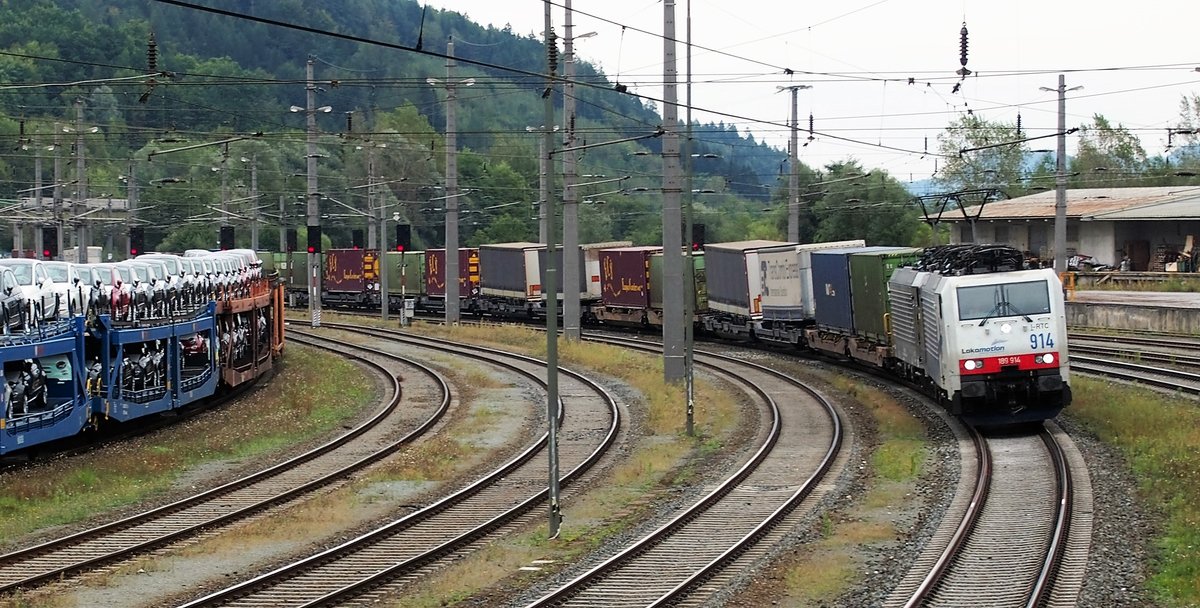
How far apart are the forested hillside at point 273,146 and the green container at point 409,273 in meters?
3.98

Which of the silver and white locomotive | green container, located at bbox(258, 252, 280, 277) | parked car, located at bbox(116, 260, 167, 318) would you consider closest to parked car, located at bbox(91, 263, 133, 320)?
parked car, located at bbox(116, 260, 167, 318)

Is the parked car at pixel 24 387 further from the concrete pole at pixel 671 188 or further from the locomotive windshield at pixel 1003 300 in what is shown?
the locomotive windshield at pixel 1003 300

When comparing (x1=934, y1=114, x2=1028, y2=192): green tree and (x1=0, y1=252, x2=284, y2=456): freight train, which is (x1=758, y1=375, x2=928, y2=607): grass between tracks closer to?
(x1=0, y1=252, x2=284, y2=456): freight train

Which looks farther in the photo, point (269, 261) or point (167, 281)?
point (269, 261)

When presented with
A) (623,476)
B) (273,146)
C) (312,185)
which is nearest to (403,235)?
(312,185)

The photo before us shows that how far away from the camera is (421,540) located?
17359 mm

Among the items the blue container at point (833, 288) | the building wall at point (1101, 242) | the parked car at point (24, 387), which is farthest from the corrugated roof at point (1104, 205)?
the parked car at point (24, 387)

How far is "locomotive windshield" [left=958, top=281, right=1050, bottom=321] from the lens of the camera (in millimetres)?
23312

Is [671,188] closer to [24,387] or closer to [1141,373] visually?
[1141,373]

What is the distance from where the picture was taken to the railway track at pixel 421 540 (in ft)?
47.5

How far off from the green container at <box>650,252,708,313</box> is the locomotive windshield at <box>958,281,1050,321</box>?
24.7 m

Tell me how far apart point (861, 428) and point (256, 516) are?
12087 mm

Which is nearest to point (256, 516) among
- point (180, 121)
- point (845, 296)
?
point (845, 296)

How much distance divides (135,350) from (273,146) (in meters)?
80.8
